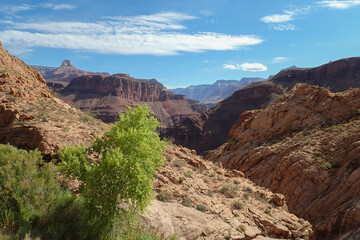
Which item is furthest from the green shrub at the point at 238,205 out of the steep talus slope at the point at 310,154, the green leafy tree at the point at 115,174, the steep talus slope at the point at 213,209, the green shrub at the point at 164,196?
the green leafy tree at the point at 115,174

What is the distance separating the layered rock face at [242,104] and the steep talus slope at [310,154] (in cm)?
4890

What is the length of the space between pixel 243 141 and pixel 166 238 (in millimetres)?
20618

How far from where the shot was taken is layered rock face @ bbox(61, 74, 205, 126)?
407 feet

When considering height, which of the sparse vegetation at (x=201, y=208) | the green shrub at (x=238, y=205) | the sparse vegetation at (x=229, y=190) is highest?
the sparse vegetation at (x=201, y=208)

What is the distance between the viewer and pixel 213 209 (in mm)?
11516

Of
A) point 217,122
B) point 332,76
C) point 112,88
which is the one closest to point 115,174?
point 217,122

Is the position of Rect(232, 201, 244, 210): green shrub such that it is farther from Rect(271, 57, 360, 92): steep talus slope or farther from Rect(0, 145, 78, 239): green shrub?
Rect(271, 57, 360, 92): steep talus slope

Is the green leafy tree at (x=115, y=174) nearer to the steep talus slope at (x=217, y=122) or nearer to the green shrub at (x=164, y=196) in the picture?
the green shrub at (x=164, y=196)

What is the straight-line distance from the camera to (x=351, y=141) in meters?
18.3

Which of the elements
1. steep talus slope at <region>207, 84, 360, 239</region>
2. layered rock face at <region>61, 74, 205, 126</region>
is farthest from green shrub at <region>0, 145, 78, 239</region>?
layered rock face at <region>61, 74, 205, 126</region>

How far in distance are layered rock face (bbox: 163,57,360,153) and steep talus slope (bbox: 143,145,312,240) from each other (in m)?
60.9

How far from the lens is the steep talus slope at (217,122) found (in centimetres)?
7938

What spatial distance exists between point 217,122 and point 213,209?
76.2m

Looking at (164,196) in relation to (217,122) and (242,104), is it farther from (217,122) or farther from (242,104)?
(242,104)
